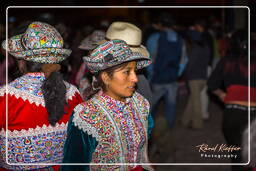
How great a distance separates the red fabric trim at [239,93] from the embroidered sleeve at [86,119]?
81.8 inches

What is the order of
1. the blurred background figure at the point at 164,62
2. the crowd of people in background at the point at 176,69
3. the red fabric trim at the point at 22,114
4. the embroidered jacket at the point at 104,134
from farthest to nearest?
the blurred background figure at the point at 164,62 < the crowd of people in background at the point at 176,69 < the red fabric trim at the point at 22,114 < the embroidered jacket at the point at 104,134

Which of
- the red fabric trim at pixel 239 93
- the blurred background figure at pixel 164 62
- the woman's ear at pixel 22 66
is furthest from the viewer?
the blurred background figure at pixel 164 62

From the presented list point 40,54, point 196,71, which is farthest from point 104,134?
point 196,71

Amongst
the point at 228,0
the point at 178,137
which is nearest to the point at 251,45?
the point at 178,137

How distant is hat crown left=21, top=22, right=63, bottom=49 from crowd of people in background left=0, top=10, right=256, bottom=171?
0.19 meters

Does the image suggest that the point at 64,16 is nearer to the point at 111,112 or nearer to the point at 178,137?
the point at 178,137

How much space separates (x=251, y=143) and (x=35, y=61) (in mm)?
2403

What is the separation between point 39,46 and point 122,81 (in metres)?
0.64

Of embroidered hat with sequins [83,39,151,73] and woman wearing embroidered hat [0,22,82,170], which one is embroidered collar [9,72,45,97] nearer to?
woman wearing embroidered hat [0,22,82,170]

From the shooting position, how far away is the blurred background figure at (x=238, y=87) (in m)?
3.66

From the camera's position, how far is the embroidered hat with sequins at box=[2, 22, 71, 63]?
2.37m

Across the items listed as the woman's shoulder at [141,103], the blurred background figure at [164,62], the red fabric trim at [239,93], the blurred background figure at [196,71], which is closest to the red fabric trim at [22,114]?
the woman's shoulder at [141,103]

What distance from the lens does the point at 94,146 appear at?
2.08 meters

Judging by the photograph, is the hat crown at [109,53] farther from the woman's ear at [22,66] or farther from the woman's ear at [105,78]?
the woman's ear at [22,66]
